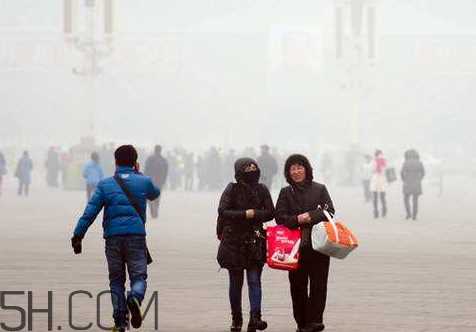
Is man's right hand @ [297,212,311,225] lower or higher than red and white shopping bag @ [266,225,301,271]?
higher

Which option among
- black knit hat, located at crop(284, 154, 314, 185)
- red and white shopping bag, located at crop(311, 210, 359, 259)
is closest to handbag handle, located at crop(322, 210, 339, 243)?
red and white shopping bag, located at crop(311, 210, 359, 259)

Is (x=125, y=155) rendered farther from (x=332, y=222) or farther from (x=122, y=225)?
(x=332, y=222)

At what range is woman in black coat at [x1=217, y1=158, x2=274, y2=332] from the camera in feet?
33.6

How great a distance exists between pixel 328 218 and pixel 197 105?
129498 mm

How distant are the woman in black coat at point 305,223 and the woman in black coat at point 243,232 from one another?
0.53ft

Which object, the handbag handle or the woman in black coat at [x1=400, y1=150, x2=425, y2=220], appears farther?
the woman in black coat at [x1=400, y1=150, x2=425, y2=220]

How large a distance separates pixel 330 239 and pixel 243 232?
2.30 ft

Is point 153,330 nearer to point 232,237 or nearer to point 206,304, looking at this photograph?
point 232,237

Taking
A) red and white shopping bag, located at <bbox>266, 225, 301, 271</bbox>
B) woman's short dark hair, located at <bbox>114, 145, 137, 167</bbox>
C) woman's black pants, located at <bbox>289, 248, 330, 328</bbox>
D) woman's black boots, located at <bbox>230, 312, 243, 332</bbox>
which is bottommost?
woman's black boots, located at <bbox>230, 312, 243, 332</bbox>

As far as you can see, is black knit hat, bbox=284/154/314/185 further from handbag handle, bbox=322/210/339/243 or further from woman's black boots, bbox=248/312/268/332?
woman's black boots, bbox=248/312/268/332

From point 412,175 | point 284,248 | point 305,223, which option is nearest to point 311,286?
point 284,248

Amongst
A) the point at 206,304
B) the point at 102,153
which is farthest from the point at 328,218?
the point at 102,153

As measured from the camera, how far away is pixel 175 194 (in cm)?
4434

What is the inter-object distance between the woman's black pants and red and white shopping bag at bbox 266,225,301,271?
10cm
